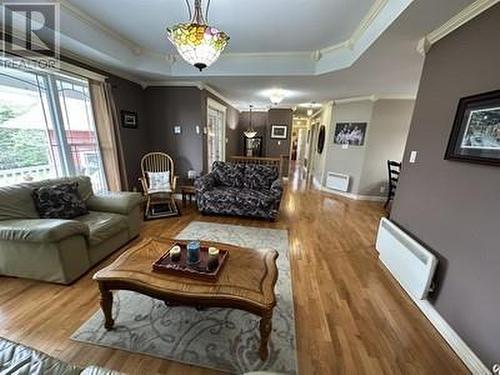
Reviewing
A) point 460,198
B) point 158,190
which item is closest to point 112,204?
point 158,190

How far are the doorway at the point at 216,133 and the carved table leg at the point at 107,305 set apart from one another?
157 inches

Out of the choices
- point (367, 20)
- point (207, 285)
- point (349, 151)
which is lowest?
point (207, 285)

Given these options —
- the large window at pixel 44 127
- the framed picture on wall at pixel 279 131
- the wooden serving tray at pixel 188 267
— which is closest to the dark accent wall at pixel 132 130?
the large window at pixel 44 127

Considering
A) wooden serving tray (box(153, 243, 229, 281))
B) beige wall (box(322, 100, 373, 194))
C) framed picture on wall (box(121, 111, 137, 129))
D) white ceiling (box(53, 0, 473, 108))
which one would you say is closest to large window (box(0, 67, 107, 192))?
white ceiling (box(53, 0, 473, 108))

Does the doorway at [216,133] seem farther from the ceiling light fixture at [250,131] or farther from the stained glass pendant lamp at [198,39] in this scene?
the stained glass pendant lamp at [198,39]

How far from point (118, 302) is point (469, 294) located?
2.62 meters

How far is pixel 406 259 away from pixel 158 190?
139 inches

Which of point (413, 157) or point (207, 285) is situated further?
point (413, 157)

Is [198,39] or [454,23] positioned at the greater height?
[454,23]

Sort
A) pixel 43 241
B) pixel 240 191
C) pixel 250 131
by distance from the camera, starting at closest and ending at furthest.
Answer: pixel 43 241
pixel 240 191
pixel 250 131

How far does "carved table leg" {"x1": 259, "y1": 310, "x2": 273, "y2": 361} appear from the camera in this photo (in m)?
1.25

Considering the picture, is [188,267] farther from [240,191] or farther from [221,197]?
[240,191]

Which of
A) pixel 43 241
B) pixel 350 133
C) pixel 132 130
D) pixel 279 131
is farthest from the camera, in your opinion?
pixel 279 131

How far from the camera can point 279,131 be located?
7398mm
